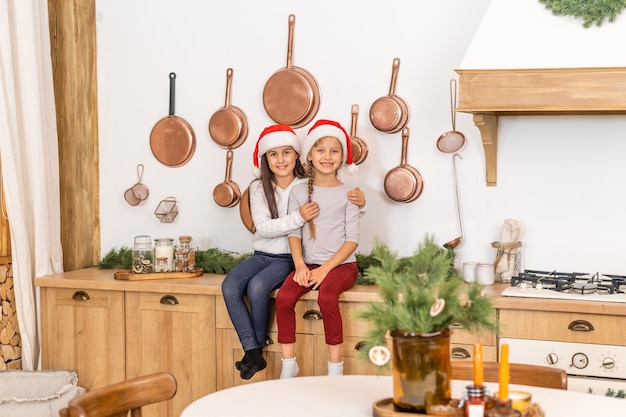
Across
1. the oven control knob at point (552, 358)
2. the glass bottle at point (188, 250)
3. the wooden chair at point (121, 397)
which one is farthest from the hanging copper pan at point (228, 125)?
the wooden chair at point (121, 397)

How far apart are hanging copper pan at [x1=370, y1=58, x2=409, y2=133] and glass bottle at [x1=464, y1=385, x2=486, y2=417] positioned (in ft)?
7.02

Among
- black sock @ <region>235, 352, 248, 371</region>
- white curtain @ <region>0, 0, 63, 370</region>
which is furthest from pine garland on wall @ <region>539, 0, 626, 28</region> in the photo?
white curtain @ <region>0, 0, 63, 370</region>

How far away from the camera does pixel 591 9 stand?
9.51ft

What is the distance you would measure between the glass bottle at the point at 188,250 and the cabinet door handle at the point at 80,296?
448 mm

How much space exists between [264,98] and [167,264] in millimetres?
879

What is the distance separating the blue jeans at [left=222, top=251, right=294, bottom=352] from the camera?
3.24 metres

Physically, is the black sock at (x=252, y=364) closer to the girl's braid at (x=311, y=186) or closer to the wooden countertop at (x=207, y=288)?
the wooden countertop at (x=207, y=288)

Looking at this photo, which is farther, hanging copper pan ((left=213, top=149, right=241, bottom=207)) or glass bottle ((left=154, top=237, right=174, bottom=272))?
hanging copper pan ((left=213, top=149, right=241, bottom=207))

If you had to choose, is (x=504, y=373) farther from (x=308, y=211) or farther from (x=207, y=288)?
(x=207, y=288)

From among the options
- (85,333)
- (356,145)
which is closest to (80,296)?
(85,333)

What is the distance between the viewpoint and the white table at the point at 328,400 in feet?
5.64

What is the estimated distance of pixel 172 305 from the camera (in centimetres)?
347

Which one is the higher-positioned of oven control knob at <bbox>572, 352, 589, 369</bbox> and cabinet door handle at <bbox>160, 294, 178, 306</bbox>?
cabinet door handle at <bbox>160, 294, 178, 306</bbox>

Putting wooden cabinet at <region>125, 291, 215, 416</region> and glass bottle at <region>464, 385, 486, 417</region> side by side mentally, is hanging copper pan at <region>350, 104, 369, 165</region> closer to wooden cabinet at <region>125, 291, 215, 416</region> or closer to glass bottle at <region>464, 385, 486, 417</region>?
wooden cabinet at <region>125, 291, 215, 416</region>
